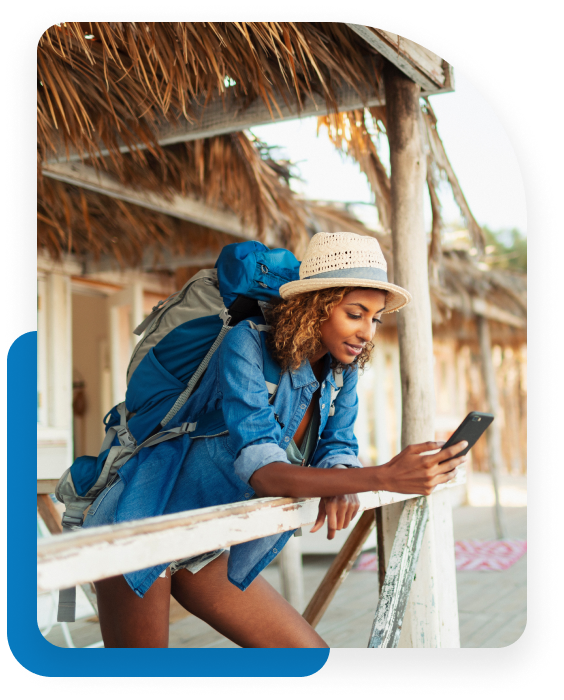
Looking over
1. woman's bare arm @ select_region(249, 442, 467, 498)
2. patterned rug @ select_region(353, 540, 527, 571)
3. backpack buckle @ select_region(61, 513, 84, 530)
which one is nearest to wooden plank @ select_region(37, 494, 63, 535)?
backpack buckle @ select_region(61, 513, 84, 530)

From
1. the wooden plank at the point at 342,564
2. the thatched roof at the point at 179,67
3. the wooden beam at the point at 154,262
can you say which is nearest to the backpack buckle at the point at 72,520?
the wooden plank at the point at 342,564

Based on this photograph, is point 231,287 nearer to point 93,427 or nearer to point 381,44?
point 381,44

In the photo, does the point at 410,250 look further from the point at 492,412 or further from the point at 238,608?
the point at 492,412

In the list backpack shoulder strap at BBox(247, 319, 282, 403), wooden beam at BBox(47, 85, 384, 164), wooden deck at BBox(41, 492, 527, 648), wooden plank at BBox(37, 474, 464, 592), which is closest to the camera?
wooden plank at BBox(37, 474, 464, 592)

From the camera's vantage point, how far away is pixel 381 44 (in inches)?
73.9

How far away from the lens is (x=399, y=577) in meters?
1.70

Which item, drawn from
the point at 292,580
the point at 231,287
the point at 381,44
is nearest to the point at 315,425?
the point at 231,287

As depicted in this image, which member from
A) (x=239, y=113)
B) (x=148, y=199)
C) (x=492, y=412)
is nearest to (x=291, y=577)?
(x=148, y=199)

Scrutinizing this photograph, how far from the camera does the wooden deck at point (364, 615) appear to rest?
135 inches

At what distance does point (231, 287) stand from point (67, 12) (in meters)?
0.62

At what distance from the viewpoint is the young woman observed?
1290mm

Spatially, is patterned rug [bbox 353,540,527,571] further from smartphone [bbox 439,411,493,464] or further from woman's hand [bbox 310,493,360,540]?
smartphone [bbox 439,411,493,464]

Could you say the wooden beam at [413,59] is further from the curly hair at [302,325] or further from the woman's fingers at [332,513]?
the woman's fingers at [332,513]

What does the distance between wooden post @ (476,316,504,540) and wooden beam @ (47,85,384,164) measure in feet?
13.7
